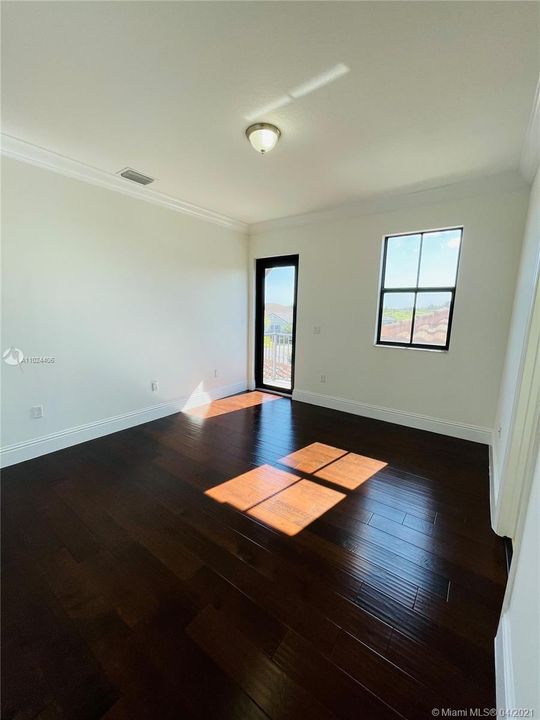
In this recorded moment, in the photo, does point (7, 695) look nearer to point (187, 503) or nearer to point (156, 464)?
point (187, 503)

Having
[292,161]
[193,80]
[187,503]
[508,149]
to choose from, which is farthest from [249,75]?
[187,503]

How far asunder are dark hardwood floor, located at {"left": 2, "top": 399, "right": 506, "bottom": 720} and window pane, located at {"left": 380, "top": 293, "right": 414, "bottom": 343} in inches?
67.3

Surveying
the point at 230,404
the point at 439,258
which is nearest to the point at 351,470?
the point at 230,404

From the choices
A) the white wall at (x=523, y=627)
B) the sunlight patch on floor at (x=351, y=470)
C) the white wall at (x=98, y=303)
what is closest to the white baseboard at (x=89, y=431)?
the white wall at (x=98, y=303)

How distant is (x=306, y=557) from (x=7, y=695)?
53.3 inches

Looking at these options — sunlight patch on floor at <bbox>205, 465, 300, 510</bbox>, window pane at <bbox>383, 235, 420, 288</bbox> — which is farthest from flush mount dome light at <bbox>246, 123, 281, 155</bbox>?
sunlight patch on floor at <bbox>205, 465, 300, 510</bbox>

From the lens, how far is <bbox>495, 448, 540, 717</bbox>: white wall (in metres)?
0.84

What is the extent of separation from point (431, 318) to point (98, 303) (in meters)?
3.74

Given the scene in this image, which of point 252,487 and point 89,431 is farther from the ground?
point 89,431

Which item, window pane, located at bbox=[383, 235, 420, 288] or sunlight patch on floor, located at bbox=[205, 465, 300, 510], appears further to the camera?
window pane, located at bbox=[383, 235, 420, 288]

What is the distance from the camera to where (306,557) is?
171 centimetres

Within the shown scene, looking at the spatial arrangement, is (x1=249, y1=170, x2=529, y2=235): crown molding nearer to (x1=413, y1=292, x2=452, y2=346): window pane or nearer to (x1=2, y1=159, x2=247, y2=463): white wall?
(x1=413, y1=292, x2=452, y2=346): window pane

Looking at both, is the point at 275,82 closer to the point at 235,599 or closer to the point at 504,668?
the point at 235,599

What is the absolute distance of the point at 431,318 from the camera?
3422 millimetres
